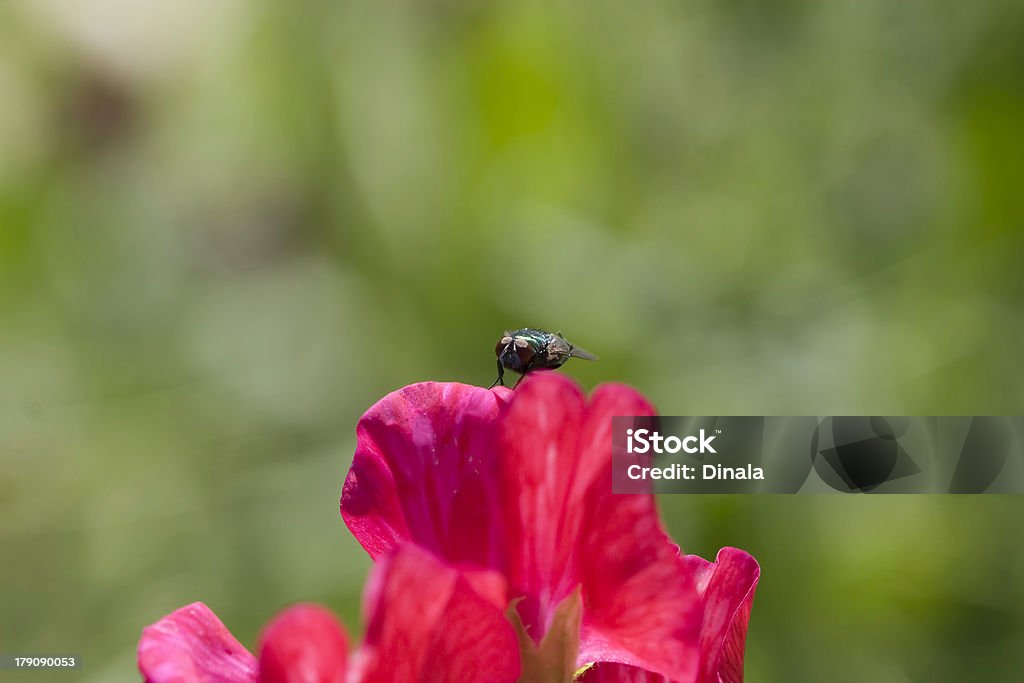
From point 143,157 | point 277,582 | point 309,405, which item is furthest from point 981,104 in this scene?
point 143,157

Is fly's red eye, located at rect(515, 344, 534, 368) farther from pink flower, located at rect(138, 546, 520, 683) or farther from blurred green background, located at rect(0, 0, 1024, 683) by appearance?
blurred green background, located at rect(0, 0, 1024, 683)

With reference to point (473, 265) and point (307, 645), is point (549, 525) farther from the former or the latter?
point (473, 265)

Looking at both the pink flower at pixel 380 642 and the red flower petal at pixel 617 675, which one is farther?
the red flower petal at pixel 617 675

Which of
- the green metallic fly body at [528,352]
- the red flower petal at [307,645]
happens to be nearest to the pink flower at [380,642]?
the red flower petal at [307,645]

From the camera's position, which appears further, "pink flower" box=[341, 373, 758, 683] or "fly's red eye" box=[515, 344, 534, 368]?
"fly's red eye" box=[515, 344, 534, 368]

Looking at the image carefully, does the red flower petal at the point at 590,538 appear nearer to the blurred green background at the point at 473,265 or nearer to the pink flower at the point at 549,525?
the pink flower at the point at 549,525

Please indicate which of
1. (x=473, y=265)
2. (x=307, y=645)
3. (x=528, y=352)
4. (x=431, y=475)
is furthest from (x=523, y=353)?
(x=473, y=265)

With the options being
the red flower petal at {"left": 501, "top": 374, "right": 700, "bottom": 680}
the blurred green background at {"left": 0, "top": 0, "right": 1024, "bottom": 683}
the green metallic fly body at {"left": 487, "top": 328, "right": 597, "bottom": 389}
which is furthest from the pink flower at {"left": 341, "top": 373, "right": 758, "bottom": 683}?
the blurred green background at {"left": 0, "top": 0, "right": 1024, "bottom": 683}

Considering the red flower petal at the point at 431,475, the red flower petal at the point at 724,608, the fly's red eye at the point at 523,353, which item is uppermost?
the fly's red eye at the point at 523,353
